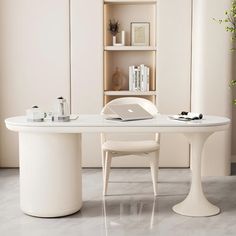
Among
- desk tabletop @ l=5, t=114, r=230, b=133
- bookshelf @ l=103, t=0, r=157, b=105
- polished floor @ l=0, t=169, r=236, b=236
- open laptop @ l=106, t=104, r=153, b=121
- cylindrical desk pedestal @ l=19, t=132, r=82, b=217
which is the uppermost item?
bookshelf @ l=103, t=0, r=157, b=105

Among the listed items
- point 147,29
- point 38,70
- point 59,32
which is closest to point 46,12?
point 59,32

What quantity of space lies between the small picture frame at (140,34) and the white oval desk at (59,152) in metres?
1.94

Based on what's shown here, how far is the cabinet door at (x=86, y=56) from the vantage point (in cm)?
499

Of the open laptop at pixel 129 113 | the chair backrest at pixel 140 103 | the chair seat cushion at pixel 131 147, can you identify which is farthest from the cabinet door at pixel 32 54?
the open laptop at pixel 129 113

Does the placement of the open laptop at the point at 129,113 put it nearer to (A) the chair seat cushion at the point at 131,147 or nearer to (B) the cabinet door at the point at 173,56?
(A) the chair seat cushion at the point at 131,147

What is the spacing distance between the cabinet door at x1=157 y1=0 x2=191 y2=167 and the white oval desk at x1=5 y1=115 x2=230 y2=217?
5.23 feet

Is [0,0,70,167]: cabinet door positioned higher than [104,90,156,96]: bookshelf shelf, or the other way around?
[0,0,70,167]: cabinet door

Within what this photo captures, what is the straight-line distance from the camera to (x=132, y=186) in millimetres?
4395

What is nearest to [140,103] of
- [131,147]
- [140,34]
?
[131,147]

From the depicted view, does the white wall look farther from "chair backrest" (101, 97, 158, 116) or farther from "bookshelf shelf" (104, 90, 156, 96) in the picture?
"chair backrest" (101, 97, 158, 116)

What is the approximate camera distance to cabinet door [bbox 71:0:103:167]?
197 inches

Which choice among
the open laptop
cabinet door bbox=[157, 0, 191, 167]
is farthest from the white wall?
the open laptop

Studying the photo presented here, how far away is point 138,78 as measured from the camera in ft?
17.0

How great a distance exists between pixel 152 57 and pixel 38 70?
1285 mm
